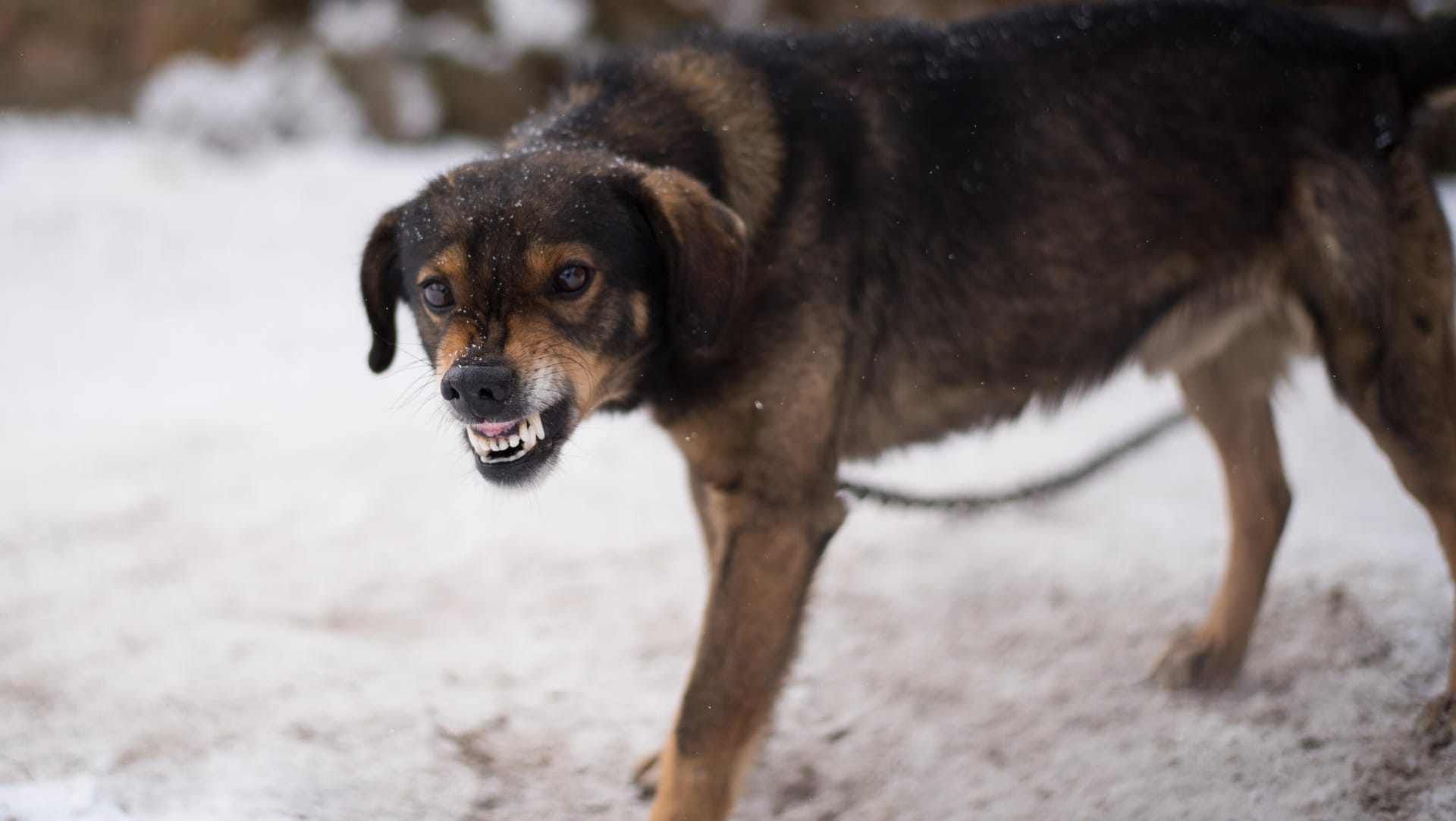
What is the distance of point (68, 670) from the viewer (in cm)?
348

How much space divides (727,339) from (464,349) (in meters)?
0.63

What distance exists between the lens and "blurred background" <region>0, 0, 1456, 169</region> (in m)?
11.2

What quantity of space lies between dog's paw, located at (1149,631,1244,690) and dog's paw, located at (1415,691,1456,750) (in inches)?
23.6

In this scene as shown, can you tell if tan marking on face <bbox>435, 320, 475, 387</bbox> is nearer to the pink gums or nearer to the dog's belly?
the pink gums

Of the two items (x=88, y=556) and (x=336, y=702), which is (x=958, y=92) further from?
(x=88, y=556)

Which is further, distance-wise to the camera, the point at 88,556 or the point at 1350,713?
the point at 88,556

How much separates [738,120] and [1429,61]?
A: 2033mm

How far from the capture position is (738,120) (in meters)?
2.86

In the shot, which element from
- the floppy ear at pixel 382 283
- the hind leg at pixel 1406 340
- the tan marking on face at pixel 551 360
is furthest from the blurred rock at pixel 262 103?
the hind leg at pixel 1406 340

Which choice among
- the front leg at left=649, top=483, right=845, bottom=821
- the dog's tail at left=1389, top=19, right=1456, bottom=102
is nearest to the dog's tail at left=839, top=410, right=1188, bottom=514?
the front leg at left=649, top=483, right=845, bottom=821

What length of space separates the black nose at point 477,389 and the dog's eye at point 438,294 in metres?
0.27

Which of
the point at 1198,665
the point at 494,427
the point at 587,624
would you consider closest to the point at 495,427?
the point at 494,427

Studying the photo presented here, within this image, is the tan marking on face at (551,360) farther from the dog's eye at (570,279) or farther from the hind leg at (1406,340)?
the hind leg at (1406,340)

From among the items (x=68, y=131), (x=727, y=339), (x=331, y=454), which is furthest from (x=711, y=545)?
(x=68, y=131)
